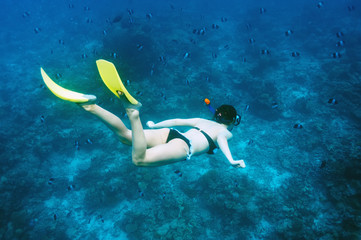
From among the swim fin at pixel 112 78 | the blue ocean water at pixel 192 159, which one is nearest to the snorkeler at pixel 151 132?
the swim fin at pixel 112 78

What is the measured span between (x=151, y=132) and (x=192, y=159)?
724 centimetres

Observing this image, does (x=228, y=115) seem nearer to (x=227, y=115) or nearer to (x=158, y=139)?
(x=227, y=115)

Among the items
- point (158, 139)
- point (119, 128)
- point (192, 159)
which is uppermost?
point (119, 128)

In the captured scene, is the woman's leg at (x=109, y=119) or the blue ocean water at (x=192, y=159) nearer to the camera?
the woman's leg at (x=109, y=119)

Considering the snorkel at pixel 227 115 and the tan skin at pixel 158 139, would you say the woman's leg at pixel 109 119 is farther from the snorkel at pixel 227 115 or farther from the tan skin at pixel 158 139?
the snorkel at pixel 227 115

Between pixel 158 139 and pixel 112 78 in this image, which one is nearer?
pixel 112 78

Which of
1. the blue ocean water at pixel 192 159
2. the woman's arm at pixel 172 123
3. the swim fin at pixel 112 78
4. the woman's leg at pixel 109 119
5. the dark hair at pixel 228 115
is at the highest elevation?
the swim fin at pixel 112 78

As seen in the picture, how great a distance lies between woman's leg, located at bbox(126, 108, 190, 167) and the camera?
269 cm

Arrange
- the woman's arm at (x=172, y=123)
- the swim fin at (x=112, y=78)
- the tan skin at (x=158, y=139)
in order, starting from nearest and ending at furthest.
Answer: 1. the swim fin at (x=112, y=78)
2. the tan skin at (x=158, y=139)
3. the woman's arm at (x=172, y=123)

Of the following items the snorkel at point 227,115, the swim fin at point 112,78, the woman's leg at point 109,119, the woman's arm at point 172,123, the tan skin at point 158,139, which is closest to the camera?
the swim fin at point 112,78

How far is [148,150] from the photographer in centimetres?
304

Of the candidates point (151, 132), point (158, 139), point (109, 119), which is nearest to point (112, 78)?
point (109, 119)

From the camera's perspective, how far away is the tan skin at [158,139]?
8.89 feet

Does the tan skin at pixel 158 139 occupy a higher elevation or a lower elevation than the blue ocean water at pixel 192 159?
higher
